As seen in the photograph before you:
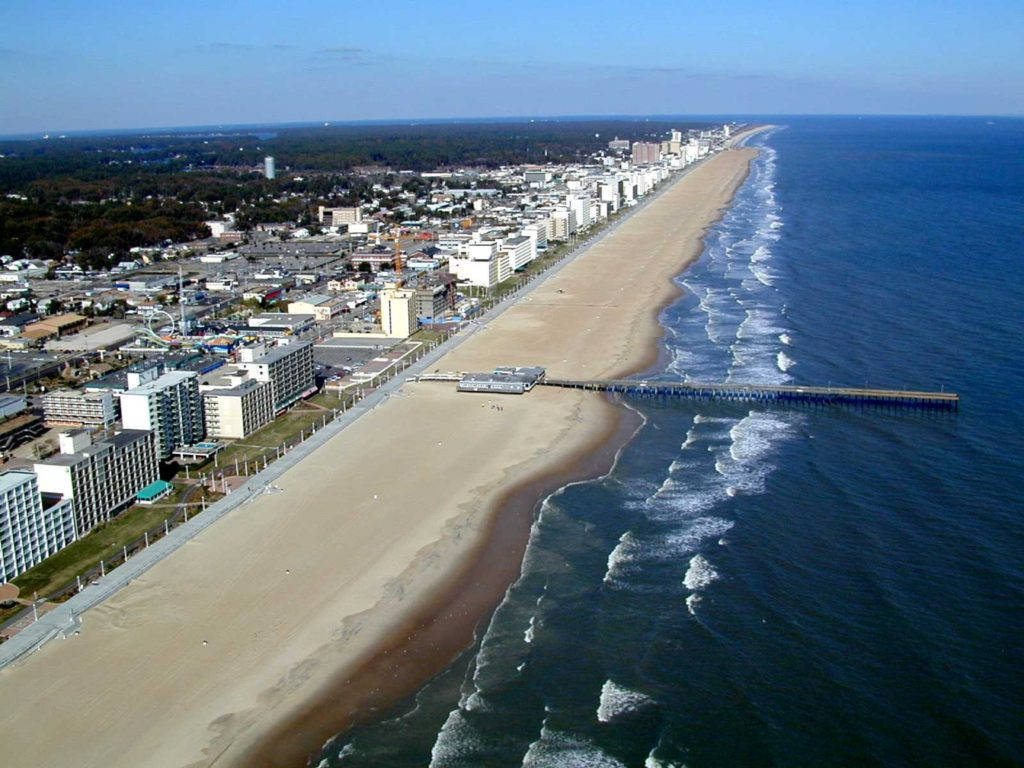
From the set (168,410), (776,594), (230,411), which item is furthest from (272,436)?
(776,594)

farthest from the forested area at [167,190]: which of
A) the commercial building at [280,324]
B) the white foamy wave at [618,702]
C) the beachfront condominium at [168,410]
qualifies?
the white foamy wave at [618,702]

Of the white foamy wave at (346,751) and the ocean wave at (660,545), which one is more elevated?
the ocean wave at (660,545)

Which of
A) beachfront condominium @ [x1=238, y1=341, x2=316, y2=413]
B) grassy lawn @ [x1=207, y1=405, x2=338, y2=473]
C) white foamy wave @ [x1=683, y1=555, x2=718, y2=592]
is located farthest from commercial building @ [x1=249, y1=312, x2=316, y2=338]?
white foamy wave @ [x1=683, y1=555, x2=718, y2=592]

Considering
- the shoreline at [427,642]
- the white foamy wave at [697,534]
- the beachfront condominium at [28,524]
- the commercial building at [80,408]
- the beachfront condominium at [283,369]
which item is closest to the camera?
the shoreline at [427,642]

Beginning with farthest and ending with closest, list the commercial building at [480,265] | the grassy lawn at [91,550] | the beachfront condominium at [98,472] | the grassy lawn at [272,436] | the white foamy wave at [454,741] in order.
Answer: the commercial building at [480,265]
the grassy lawn at [272,436]
the beachfront condominium at [98,472]
the grassy lawn at [91,550]
the white foamy wave at [454,741]

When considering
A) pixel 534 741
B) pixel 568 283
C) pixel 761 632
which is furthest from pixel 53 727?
pixel 568 283

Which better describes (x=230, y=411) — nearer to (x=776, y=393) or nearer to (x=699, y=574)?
(x=699, y=574)

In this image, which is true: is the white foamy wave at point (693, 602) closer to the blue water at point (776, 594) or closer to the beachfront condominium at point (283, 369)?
the blue water at point (776, 594)
